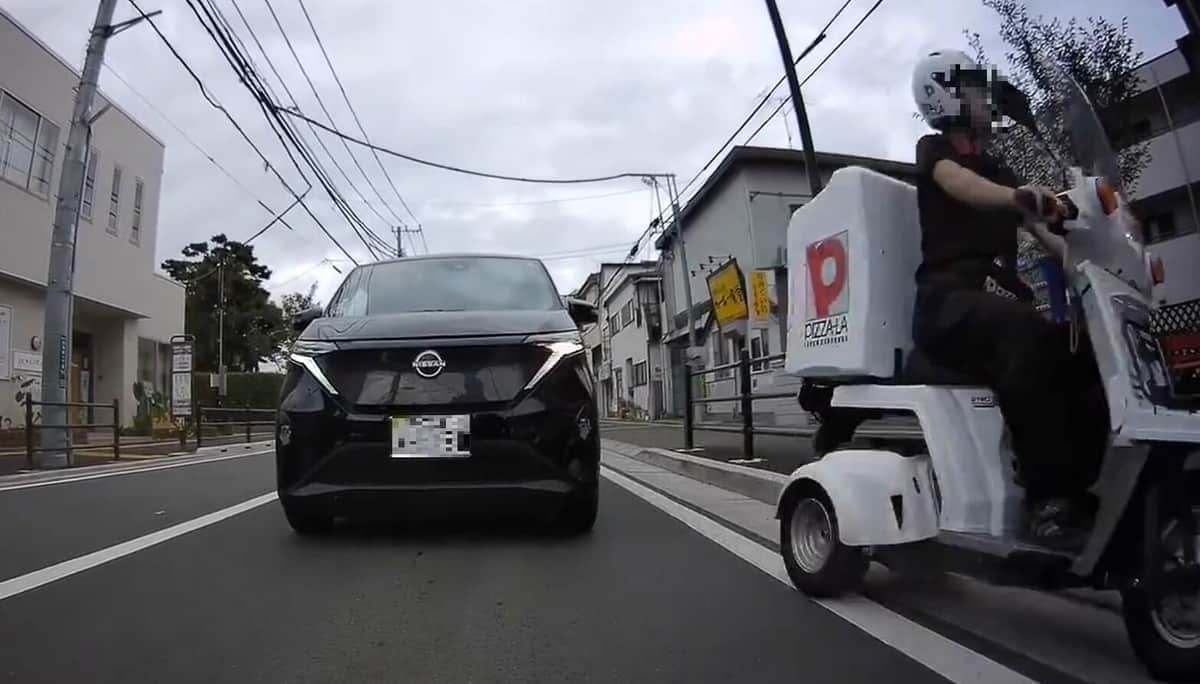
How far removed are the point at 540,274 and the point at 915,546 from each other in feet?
10.6

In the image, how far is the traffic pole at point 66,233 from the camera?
12195 millimetres

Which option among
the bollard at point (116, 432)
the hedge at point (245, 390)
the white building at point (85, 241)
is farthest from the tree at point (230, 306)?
the bollard at point (116, 432)

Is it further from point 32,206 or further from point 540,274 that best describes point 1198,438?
point 32,206

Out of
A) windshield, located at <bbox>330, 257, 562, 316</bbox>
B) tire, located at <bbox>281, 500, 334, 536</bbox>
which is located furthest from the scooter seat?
tire, located at <bbox>281, 500, 334, 536</bbox>

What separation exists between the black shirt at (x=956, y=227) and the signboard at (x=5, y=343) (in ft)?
63.0

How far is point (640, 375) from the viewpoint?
4453 centimetres

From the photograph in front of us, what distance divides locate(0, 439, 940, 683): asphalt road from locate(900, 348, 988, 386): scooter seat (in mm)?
913

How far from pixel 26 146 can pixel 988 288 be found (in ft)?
65.4

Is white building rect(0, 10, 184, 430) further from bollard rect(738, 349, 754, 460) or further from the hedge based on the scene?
bollard rect(738, 349, 754, 460)

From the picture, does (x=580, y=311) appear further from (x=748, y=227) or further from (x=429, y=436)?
(x=748, y=227)

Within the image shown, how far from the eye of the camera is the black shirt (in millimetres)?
3348

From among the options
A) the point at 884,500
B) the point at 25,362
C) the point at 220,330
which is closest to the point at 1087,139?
the point at 884,500

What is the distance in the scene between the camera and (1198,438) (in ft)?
8.12

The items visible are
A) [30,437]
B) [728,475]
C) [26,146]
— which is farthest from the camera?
[26,146]
